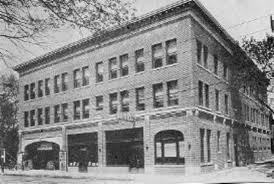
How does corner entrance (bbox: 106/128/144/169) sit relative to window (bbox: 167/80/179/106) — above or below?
below

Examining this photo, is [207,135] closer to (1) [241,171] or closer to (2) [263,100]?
(2) [263,100]

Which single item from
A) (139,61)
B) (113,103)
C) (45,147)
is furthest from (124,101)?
(45,147)

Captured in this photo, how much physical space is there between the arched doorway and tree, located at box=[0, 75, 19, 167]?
36.8 inches

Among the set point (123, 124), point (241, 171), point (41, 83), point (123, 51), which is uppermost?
point (123, 51)

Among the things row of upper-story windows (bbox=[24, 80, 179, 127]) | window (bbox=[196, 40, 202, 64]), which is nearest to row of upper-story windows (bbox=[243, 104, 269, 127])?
window (bbox=[196, 40, 202, 64])

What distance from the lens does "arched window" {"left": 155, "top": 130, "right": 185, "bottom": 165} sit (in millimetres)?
16513

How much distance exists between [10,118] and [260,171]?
34.9 feet

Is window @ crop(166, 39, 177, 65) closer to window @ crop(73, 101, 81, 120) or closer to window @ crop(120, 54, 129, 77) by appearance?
window @ crop(120, 54, 129, 77)

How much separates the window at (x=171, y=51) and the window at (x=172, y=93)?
926 mm

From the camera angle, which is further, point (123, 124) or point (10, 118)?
point (123, 124)

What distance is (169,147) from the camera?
55.7 ft

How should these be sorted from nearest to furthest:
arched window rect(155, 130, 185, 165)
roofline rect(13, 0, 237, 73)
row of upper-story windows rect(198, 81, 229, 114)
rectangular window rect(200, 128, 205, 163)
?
roofline rect(13, 0, 237, 73)
rectangular window rect(200, 128, 205, 163)
row of upper-story windows rect(198, 81, 229, 114)
arched window rect(155, 130, 185, 165)

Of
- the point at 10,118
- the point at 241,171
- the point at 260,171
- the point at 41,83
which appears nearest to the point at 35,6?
the point at 260,171

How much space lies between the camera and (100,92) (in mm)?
17109
